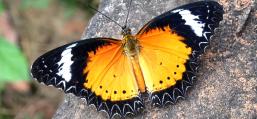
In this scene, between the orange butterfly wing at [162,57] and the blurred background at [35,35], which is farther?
the blurred background at [35,35]

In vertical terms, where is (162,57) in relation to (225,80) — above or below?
above

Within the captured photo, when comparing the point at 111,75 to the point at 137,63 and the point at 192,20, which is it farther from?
the point at 192,20

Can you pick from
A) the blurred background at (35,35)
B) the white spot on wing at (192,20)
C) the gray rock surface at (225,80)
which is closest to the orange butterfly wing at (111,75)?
the gray rock surface at (225,80)

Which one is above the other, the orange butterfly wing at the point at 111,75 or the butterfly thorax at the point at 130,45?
the butterfly thorax at the point at 130,45

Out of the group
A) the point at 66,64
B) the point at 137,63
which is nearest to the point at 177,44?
the point at 137,63

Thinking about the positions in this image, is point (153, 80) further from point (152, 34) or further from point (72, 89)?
point (72, 89)

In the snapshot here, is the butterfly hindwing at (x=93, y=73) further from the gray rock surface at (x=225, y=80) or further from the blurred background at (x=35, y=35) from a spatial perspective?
the blurred background at (x=35, y=35)
